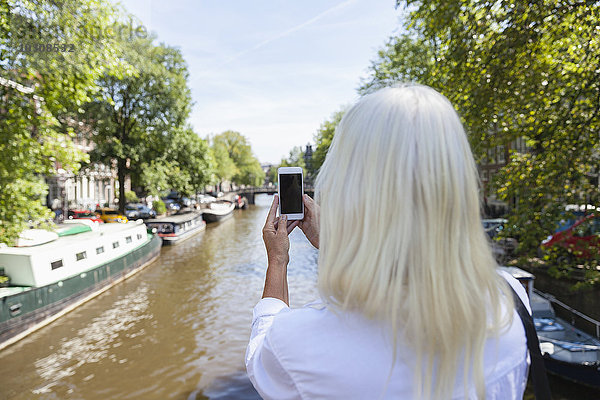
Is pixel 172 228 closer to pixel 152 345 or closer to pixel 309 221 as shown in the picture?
pixel 152 345

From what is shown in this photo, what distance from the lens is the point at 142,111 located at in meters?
27.4

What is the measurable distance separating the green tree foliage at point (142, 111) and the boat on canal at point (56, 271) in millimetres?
10039

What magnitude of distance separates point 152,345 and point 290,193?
9958 mm

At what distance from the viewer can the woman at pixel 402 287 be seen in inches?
39.9

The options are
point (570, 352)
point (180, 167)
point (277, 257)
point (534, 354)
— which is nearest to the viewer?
point (534, 354)

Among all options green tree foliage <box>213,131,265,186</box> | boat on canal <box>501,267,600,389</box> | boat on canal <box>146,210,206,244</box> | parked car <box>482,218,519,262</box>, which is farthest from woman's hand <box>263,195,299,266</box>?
green tree foliage <box>213,131,265,186</box>

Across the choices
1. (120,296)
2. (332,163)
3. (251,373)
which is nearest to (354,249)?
(332,163)

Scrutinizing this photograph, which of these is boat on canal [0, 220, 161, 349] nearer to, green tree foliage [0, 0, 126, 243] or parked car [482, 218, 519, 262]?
green tree foliage [0, 0, 126, 243]

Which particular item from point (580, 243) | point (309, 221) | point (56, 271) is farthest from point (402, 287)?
point (56, 271)

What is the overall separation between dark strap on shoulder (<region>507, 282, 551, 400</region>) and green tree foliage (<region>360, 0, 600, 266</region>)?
6.07 m

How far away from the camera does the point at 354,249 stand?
1.05 m

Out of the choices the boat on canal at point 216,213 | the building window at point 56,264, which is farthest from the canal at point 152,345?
the boat on canal at point 216,213

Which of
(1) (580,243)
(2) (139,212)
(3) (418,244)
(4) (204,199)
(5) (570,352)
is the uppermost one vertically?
(3) (418,244)

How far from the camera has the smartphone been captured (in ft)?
5.88
